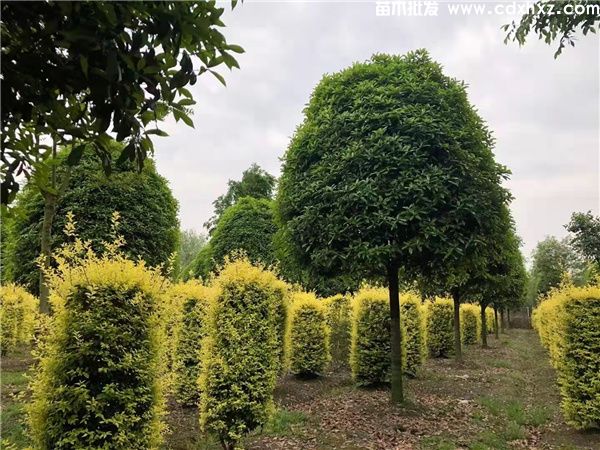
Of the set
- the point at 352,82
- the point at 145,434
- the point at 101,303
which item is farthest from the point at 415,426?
the point at 352,82

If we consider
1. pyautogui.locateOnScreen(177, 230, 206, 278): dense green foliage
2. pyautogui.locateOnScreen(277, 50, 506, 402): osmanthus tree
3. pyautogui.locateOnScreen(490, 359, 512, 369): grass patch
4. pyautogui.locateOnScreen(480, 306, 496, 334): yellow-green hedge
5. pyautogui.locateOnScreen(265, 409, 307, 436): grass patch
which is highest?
pyautogui.locateOnScreen(177, 230, 206, 278): dense green foliage

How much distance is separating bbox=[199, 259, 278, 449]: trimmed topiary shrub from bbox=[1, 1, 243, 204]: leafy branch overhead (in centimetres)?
452

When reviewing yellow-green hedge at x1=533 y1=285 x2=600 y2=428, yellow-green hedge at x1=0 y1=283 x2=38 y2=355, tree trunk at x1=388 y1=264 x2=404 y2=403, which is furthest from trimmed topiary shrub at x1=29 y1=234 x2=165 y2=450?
yellow-green hedge at x1=0 y1=283 x2=38 y2=355

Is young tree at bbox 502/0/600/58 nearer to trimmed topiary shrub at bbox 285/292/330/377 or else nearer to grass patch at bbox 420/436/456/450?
grass patch at bbox 420/436/456/450

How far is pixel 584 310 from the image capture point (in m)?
7.78

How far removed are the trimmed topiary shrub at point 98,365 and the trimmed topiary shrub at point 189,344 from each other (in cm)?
383

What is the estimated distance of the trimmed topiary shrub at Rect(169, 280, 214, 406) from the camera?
8.31 meters

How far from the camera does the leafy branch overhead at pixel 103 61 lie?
5.77ft

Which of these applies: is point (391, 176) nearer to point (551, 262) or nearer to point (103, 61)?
point (103, 61)

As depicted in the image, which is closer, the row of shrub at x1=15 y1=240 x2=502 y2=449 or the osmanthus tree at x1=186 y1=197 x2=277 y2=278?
the row of shrub at x1=15 y1=240 x2=502 y2=449

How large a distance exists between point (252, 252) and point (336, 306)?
21.8ft

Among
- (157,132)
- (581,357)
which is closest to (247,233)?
(581,357)

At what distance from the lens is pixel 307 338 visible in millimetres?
12180

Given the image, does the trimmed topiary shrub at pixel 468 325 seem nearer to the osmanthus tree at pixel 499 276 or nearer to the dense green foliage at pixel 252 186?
the osmanthus tree at pixel 499 276
